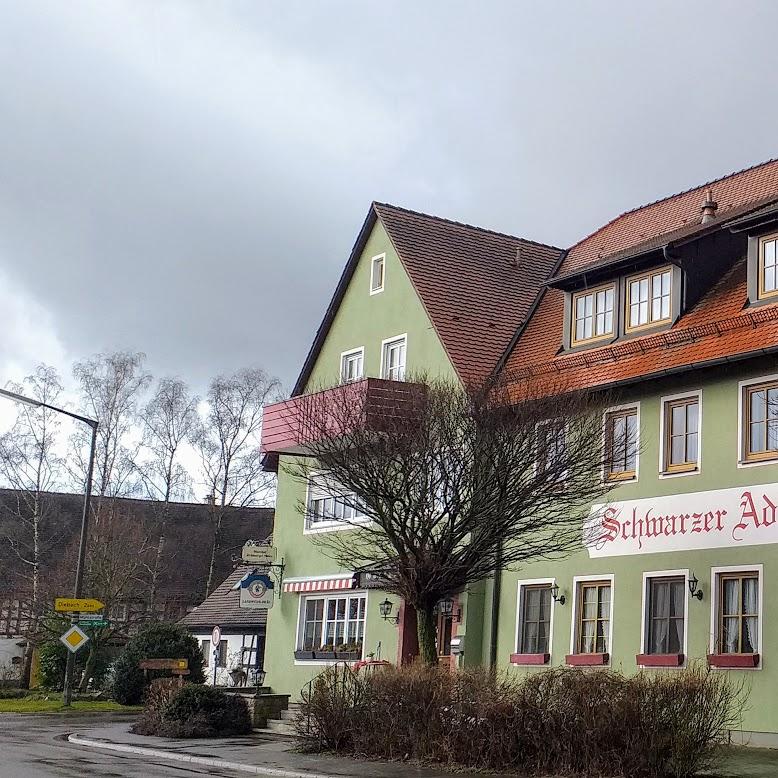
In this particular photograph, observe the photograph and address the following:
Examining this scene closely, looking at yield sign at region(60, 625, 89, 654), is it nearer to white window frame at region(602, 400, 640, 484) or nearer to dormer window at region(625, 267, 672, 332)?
white window frame at region(602, 400, 640, 484)

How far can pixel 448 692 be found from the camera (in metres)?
18.0

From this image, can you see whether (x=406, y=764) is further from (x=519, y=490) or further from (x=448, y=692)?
(x=519, y=490)

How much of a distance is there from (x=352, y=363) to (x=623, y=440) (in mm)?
10166

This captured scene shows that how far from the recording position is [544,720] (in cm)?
1664

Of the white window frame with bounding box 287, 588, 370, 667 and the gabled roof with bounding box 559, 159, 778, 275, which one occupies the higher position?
the gabled roof with bounding box 559, 159, 778, 275

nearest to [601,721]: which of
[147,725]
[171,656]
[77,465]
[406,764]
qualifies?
[406,764]

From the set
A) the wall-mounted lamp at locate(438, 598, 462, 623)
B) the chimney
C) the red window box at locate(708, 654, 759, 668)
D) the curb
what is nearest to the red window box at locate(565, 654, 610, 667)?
the red window box at locate(708, 654, 759, 668)

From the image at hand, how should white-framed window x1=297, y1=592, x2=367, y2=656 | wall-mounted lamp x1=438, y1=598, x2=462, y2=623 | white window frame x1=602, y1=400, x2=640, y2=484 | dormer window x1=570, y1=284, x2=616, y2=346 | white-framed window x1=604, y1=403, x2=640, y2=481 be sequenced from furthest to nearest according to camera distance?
white-framed window x1=297, y1=592, x2=367, y2=656
wall-mounted lamp x1=438, y1=598, x2=462, y2=623
dormer window x1=570, y1=284, x2=616, y2=346
white window frame x1=602, y1=400, x2=640, y2=484
white-framed window x1=604, y1=403, x2=640, y2=481

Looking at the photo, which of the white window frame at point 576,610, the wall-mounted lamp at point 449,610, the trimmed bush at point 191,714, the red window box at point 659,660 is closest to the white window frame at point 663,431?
the white window frame at point 576,610

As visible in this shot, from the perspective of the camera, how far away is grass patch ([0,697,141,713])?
109 feet

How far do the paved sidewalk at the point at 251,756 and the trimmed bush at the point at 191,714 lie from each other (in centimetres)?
35

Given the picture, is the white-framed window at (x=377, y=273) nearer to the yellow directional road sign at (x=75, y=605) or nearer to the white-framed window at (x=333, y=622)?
the white-framed window at (x=333, y=622)

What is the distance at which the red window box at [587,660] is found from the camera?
75.9ft

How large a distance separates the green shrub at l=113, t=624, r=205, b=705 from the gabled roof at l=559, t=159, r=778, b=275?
16.7 meters
